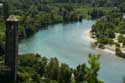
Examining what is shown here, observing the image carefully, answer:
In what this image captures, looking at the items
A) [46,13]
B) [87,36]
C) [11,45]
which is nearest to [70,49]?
[87,36]

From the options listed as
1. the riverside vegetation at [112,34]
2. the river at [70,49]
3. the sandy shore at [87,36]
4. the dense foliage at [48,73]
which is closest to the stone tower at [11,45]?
the dense foliage at [48,73]

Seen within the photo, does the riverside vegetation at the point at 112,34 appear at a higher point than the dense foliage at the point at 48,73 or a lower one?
lower

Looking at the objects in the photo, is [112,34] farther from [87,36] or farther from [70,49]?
[70,49]

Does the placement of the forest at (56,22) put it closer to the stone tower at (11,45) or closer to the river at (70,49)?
the stone tower at (11,45)

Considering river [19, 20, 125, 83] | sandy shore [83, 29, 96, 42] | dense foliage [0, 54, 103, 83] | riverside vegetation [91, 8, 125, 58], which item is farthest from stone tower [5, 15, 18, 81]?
sandy shore [83, 29, 96, 42]

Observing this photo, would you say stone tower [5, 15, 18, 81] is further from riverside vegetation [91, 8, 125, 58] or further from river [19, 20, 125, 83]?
riverside vegetation [91, 8, 125, 58]
